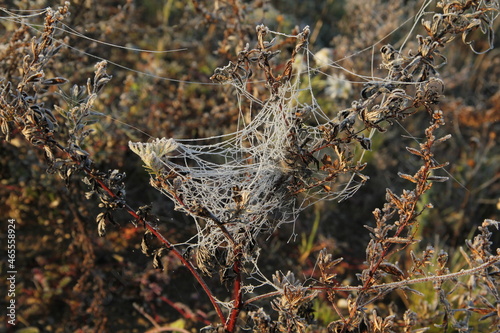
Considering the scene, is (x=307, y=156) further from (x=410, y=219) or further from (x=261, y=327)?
(x=261, y=327)

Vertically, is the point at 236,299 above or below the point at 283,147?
below

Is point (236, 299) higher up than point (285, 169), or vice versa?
point (285, 169)

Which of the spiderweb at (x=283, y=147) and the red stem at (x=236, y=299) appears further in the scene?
the red stem at (x=236, y=299)

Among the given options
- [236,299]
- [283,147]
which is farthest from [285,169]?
[236,299]

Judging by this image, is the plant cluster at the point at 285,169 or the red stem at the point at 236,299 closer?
the plant cluster at the point at 285,169

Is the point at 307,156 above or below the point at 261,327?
above

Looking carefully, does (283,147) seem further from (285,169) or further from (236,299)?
(236,299)

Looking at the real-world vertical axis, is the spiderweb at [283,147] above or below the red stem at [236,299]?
above

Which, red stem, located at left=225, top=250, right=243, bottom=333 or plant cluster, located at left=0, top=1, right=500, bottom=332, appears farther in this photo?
red stem, located at left=225, top=250, right=243, bottom=333

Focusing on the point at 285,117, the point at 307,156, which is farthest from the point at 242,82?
the point at 307,156

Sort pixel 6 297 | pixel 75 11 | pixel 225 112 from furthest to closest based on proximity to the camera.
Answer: pixel 225 112, pixel 75 11, pixel 6 297

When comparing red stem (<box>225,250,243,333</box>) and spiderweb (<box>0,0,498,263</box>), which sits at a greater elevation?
spiderweb (<box>0,0,498,263</box>)
